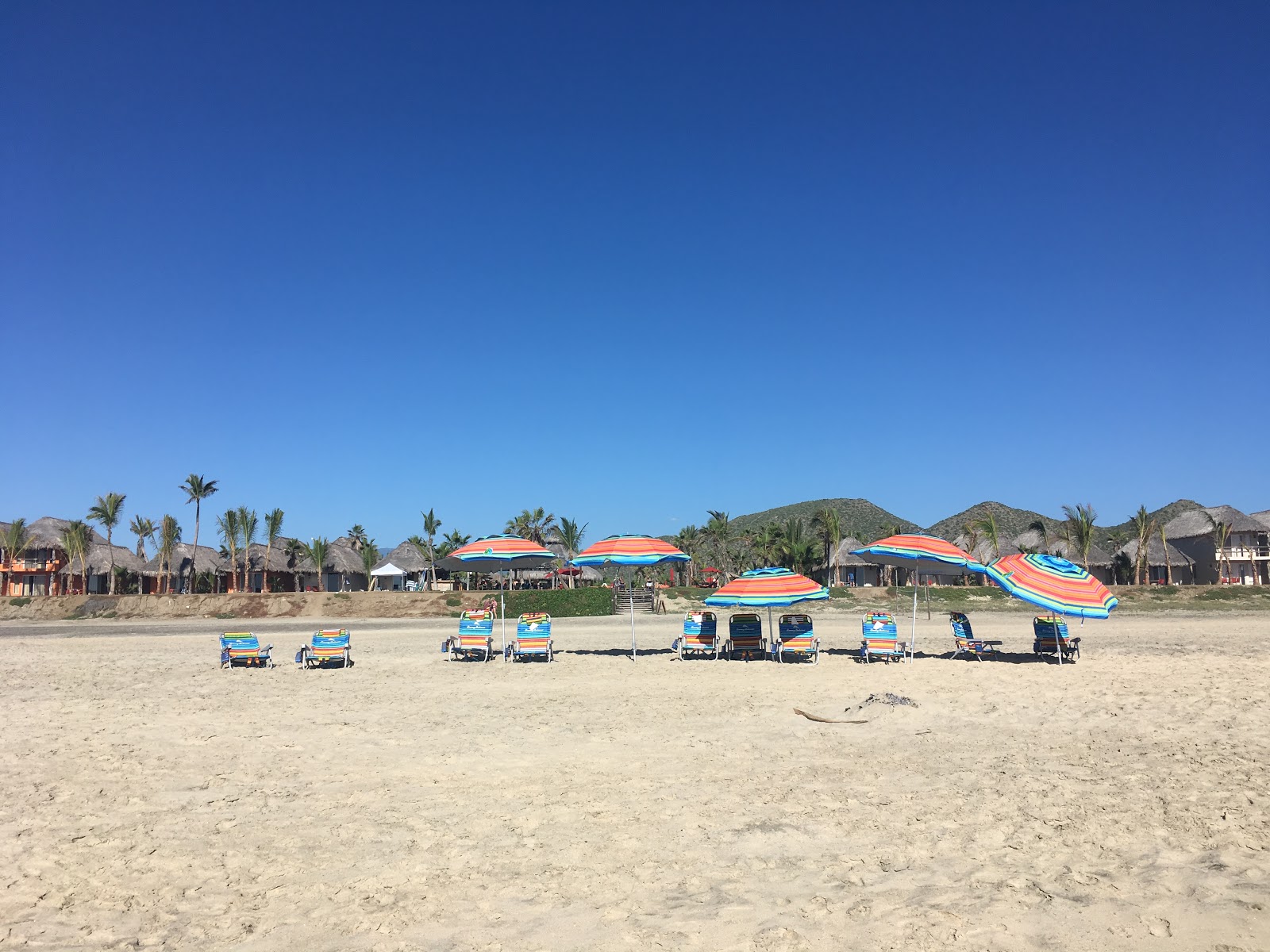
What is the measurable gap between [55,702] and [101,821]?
7.16 meters

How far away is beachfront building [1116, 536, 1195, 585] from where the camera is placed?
5912 centimetres

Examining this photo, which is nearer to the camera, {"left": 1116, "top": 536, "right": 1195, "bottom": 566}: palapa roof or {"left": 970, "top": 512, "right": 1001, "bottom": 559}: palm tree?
{"left": 970, "top": 512, "right": 1001, "bottom": 559}: palm tree

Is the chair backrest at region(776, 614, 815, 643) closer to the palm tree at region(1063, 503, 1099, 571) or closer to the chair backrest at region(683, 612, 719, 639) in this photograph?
the chair backrest at region(683, 612, 719, 639)

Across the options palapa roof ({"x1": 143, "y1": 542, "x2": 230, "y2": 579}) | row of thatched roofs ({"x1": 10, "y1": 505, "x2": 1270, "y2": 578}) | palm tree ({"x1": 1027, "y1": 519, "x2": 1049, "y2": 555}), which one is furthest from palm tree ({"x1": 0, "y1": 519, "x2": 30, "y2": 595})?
palm tree ({"x1": 1027, "y1": 519, "x2": 1049, "y2": 555})

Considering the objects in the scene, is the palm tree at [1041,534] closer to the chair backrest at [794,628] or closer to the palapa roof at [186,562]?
the chair backrest at [794,628]

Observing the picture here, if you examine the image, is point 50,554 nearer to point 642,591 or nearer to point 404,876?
point 642,591

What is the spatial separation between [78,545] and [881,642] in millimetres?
58661

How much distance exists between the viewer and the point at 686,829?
6.06 metres

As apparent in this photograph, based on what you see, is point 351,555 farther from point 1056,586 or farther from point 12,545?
point 1056,586

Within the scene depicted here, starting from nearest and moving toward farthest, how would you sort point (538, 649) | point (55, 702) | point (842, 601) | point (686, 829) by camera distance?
point (686, 829) < point (55, 702) < point (538, 649) < point (842, 601)

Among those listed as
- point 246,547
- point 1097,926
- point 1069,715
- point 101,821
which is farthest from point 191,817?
point 246,547

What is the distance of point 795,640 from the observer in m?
16.3

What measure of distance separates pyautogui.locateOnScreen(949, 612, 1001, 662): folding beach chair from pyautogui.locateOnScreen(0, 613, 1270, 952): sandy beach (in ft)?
12.0

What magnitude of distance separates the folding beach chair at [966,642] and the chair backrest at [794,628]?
3069 millimetres
